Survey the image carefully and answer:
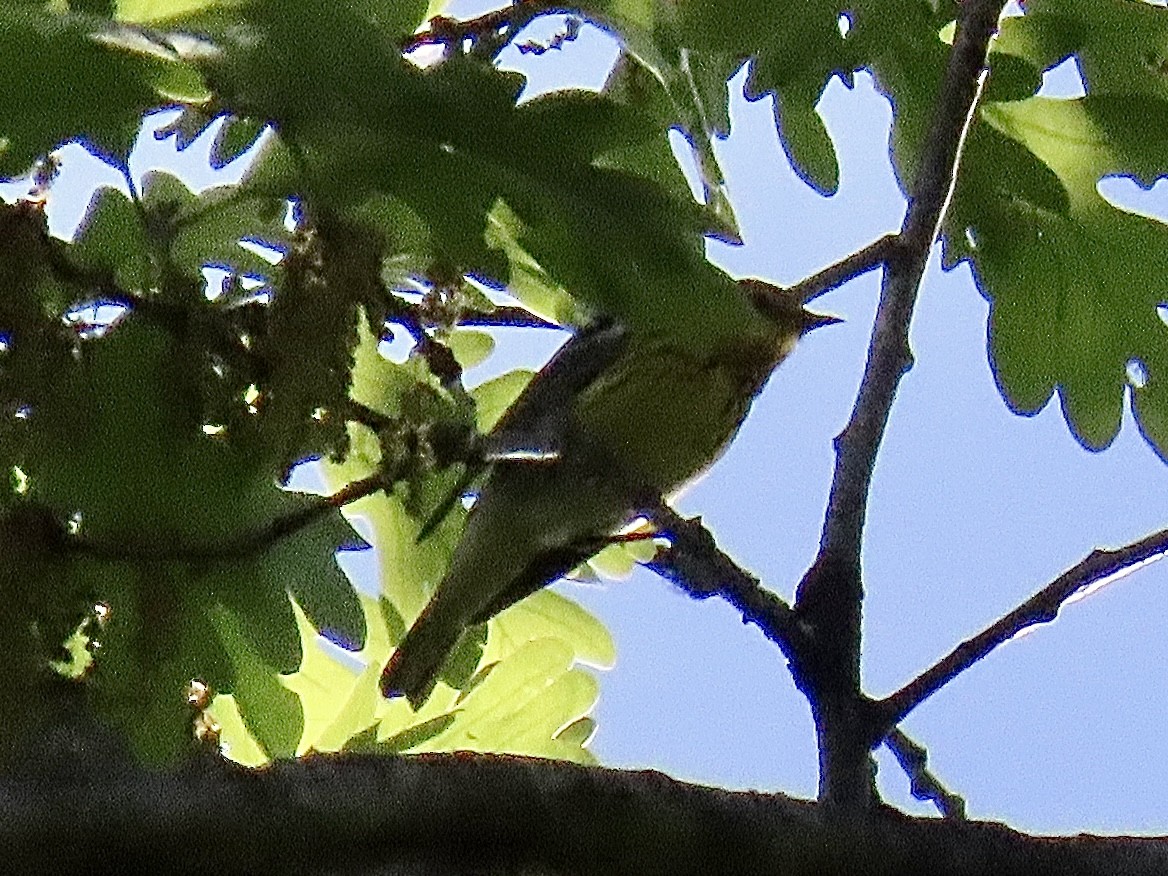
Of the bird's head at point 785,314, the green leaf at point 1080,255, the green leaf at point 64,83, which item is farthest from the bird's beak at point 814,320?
the green leaf at point 64,83

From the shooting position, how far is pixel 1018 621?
137 centimetres

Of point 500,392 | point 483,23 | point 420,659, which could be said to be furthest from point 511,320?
point 420,659

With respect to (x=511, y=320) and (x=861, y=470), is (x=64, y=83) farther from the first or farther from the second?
(x=861, y=470)

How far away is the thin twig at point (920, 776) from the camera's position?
155 centimetres

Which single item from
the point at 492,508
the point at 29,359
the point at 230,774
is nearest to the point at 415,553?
the point at 492,508

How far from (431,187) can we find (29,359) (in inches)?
12.5

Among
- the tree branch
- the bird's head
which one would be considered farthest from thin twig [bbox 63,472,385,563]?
the bird's head

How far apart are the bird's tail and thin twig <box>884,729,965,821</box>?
0.75m

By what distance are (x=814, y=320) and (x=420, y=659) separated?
77cm

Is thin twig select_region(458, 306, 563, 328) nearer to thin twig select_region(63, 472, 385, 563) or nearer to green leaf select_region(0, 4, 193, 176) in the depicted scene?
thin twig select_region(63, 472, 385, 563)

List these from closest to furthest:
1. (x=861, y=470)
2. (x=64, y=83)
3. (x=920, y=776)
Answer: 1. (x=64, y=83)
2. (x=861, y=470)
3. (x=920, y=776)

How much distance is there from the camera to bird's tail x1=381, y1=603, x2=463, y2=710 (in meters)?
2.15

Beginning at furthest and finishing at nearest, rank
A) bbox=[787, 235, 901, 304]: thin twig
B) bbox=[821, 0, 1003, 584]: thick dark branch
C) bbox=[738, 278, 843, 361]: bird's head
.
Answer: bbox=[738, 278, 843, 361]: bird's head → bbox=[787, 235, 901, 304]: thin twig → bbox=[821, 0, 1003, 584]: thick dark branch

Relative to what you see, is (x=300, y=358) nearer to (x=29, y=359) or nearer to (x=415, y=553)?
(x=29, y=359)
